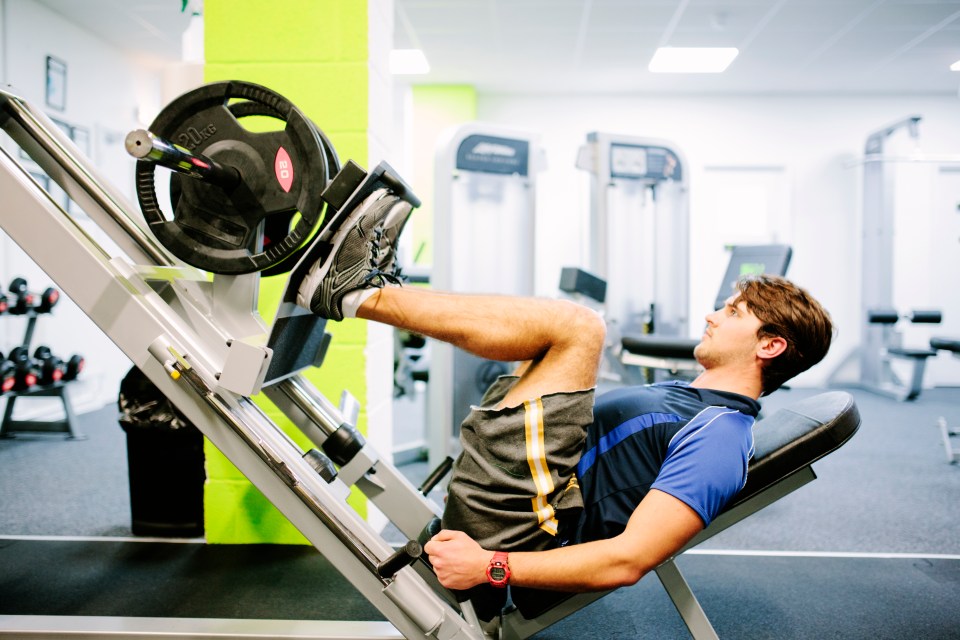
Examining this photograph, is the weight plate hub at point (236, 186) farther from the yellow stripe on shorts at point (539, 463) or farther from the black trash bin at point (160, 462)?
the black trash bin at point (160, 462)

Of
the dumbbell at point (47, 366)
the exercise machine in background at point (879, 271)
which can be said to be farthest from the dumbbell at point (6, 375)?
the exercise machine in background at point (879, 271)

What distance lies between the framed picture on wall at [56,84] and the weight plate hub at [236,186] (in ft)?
12.0

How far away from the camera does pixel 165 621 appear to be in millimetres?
1416

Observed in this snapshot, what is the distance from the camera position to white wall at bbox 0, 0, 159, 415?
373cm

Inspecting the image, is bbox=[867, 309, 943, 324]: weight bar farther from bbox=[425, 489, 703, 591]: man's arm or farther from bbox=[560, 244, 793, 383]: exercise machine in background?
bbox=[425, 489, 703, 591]: man's arm

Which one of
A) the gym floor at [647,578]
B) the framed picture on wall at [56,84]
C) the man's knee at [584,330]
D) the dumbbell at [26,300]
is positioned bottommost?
the gym floor at [647,578]

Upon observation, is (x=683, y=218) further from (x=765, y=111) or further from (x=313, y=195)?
(x=313, y=195)

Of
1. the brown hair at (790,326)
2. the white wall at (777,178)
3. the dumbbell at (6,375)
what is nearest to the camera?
the brown hair at (790,326)

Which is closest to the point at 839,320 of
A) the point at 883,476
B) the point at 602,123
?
the point at 602,123

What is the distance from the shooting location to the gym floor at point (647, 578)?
5.45 feet

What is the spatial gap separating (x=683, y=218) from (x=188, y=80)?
10.0ft

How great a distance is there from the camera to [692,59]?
5176 mm

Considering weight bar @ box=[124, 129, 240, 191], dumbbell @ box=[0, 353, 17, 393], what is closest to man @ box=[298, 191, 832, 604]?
weight bar @ box=[124, 129, 240, 191]

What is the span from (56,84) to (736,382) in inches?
183
